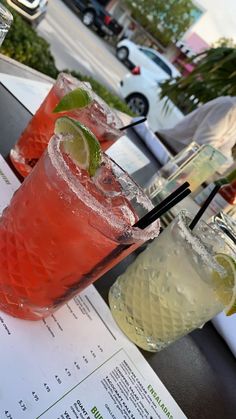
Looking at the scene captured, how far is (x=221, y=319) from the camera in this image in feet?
3.20

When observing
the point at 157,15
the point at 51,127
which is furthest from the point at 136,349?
the point at 157,15

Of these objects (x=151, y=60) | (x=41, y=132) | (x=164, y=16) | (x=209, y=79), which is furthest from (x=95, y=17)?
(x=41, y=132)

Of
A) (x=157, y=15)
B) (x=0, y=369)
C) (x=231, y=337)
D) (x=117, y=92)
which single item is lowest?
(x=0, y=369)

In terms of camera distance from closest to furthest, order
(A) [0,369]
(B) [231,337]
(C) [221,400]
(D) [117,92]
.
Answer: (A) [0,369] < (C) [221,400] < (B) [231,337] < (D) [117,92]

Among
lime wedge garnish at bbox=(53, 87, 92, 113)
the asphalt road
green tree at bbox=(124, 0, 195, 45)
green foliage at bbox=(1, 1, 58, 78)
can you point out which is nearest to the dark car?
the asphalt road

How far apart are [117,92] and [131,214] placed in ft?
27.1

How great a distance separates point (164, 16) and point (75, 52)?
16828 millimetres

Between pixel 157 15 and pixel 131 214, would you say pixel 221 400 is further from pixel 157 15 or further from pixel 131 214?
pixel 157 15

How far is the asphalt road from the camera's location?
795 centimetres

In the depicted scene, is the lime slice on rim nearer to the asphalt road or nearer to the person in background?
the person in background

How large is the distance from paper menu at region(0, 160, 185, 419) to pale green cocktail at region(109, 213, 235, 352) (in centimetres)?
3

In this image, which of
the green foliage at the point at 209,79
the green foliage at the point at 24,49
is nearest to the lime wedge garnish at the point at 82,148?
the green foliage at the point at 24,49

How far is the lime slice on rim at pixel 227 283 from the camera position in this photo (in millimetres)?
715

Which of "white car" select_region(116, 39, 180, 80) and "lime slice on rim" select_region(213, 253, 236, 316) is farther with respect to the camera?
"white car" select_region(116, 39, 180, 80)
